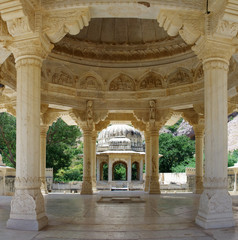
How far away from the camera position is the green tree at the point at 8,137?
3456cm

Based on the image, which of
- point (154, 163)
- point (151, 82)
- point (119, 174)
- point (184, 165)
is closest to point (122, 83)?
point (151, 82)

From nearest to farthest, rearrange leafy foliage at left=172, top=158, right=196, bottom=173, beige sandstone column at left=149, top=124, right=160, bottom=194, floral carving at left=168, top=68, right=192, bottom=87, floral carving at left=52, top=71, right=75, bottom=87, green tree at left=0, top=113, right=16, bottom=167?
1. floral carving at left=52, top=71, right=75, bottom=87
2. floral carving at left=168, top=68, right=192, bottom=87
3. beige sandstone column at left=149, top=124, right=160, bottom=194
4. green tree at left=0, top=113, right=16, bottom=167
5. leafy foliage at left=172, top=158, right=196, bottom=173

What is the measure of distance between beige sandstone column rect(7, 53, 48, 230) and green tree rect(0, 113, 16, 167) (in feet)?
90.0

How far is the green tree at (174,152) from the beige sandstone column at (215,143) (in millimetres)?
45394

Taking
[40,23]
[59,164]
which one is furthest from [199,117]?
[59,164]

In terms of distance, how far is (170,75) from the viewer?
17625 mm

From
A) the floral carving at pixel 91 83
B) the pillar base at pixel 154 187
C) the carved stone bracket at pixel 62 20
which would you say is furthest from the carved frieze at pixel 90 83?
the carved stone bracket at pixel 62 20

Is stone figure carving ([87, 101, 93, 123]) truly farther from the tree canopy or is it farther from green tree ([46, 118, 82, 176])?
green tree ([46, 118, 82, 176])

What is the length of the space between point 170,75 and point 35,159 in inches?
435

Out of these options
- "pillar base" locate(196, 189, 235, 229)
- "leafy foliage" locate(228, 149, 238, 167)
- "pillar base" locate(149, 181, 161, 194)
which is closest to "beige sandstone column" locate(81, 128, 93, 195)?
"pillar base" locate(149, 181, 161, 194)

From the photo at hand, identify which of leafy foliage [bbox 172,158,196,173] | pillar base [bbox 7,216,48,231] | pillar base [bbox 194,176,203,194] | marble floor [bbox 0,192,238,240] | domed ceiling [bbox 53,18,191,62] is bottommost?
leafy foliage [bbox 172,158,196,173]

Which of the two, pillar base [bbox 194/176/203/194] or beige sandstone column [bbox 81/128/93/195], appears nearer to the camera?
beige sandstone column [bbox 81/128/93/195]

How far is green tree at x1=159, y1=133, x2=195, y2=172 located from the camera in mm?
53531

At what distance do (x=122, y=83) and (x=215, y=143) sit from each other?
34.5 ft
